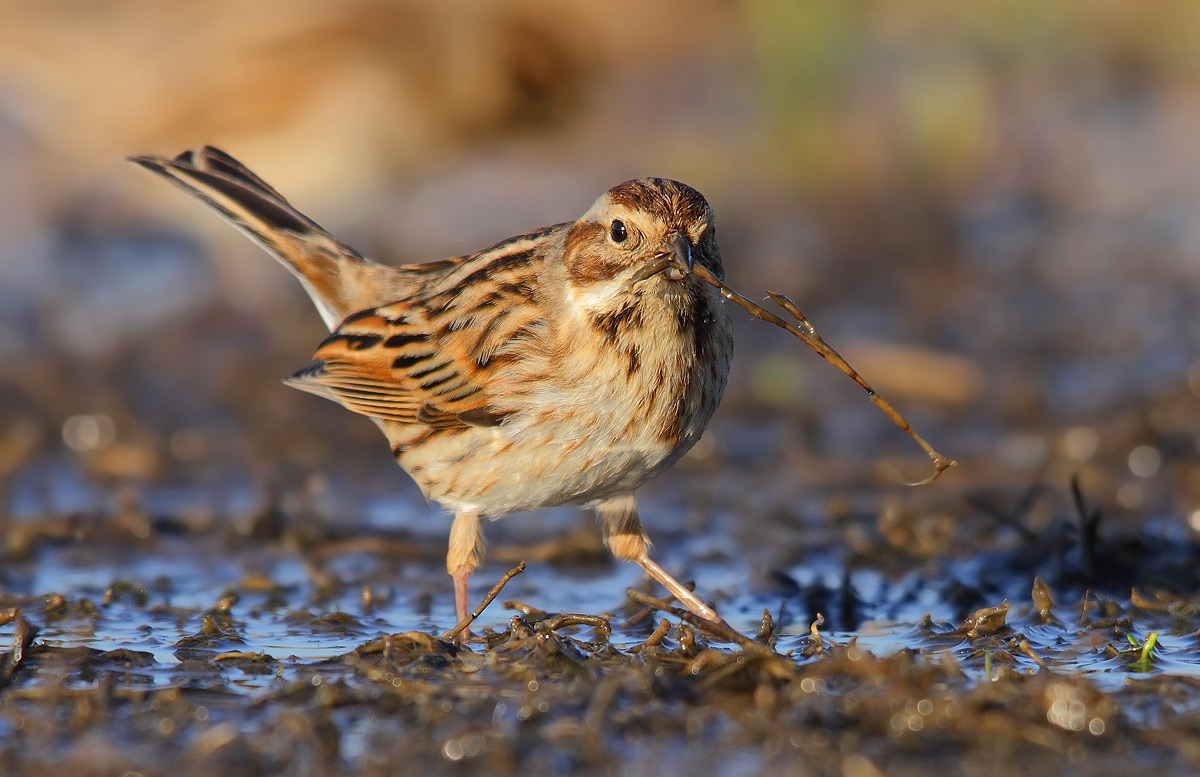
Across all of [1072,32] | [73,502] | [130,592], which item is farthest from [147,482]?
[1072,32]

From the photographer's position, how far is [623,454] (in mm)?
5535

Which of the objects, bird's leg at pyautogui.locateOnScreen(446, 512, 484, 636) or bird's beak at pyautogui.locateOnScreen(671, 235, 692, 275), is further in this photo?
bird's leg at pyautogui.locateOnScreen(446, 512, 484, 636)

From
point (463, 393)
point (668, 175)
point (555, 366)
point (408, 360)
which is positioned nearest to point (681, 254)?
point (555, 366)

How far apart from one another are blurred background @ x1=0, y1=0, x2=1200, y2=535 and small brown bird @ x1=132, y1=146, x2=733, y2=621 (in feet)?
6.50

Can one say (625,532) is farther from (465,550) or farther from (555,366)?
(555,366)

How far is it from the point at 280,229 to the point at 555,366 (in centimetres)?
208

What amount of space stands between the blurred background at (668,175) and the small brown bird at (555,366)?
1983 millimetres

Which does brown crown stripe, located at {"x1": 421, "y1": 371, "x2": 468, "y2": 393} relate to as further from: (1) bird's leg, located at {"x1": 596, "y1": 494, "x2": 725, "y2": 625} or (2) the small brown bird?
(1) bird's leg, located at {"x1": 596, "y1": 494, "x2": 725, "y2": 625}

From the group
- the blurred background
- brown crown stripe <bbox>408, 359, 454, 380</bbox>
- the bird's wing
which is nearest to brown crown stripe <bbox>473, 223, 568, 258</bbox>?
the bird's wing

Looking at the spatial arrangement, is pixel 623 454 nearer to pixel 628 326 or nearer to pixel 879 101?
pixel 628 326

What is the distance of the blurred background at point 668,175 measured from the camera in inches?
355

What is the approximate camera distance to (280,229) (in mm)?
7094

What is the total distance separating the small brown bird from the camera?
546cm

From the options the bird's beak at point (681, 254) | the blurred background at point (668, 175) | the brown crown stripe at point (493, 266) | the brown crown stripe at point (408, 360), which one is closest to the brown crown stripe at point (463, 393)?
the brown crown stripe at point (408, 360)
